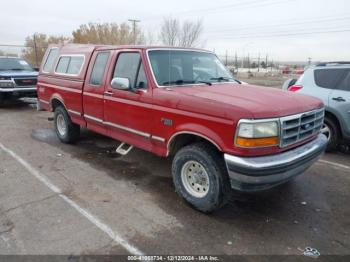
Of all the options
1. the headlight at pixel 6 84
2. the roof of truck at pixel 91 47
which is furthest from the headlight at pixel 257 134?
the headlight at pixel 6 84

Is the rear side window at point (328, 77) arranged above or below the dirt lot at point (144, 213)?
above

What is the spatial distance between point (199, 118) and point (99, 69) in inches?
102

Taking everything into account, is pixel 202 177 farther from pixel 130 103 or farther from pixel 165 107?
pixel 130 103

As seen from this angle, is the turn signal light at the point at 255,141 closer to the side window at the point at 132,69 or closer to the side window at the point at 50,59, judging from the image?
the side window at the point at 132,69

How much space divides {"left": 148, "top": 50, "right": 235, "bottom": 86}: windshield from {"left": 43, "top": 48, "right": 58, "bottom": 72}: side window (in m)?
3.48

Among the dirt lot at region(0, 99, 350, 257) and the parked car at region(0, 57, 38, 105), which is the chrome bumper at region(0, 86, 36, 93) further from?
the dirt lot at region(0, 99, 350, 257)

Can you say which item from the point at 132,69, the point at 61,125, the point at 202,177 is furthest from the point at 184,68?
the point at 61,125

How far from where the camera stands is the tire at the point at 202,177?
356 cm

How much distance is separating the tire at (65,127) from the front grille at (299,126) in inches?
181

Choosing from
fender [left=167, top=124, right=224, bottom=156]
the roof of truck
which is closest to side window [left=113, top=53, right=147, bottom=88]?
the roof of truck

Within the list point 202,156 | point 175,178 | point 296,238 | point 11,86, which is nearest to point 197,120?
point 202,156

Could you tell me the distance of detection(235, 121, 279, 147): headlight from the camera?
3199 millimetres

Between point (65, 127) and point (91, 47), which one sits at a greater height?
point (91, 47)

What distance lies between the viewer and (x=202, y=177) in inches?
152
